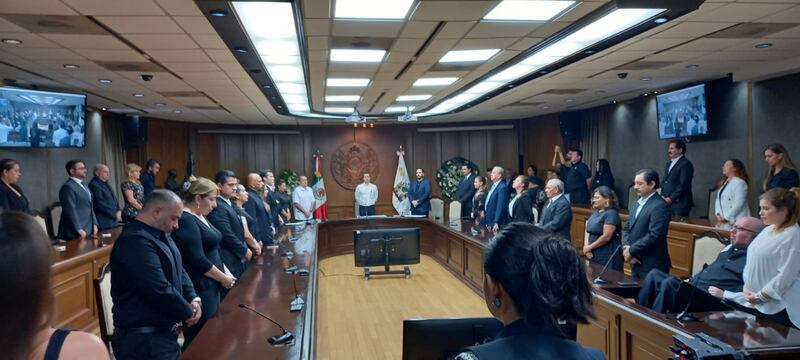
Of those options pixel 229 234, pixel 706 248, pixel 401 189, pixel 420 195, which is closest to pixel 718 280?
pixel 706 248

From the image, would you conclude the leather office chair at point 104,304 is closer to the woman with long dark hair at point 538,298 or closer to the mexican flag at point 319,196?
the woman with long dark hair at point 538,298

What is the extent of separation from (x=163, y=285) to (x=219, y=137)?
1143 centimetres

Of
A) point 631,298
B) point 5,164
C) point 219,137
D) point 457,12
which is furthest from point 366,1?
point 219,137

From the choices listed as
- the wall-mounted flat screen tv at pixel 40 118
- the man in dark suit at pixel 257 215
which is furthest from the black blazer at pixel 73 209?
the man in dark suit at pixel 257 215

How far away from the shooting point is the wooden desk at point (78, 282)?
454cm

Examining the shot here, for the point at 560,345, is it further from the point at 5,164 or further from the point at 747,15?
the point at 5,164

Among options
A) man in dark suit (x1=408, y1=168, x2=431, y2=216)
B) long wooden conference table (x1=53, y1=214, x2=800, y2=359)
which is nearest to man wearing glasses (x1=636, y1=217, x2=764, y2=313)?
long wooden conference table (x1=53, y1=214, x2=800, y2=359)

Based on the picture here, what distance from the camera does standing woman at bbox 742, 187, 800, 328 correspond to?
2.87 meters

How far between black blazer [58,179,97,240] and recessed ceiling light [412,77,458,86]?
4.23 m

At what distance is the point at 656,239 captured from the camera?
13.5 ft

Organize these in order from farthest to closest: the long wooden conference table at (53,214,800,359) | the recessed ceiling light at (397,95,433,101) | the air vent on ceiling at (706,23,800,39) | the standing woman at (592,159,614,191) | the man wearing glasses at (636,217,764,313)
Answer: the standing woman at (592,159,614,191) → the recessed ceiling light at (397,95,433,101) → the air vent on ceiling at (706,23,800,39) → the man wearing glasses at (636,217,764,313) → the long wooden conference table at (53,214,800,359)

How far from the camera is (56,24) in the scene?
12.8 ft

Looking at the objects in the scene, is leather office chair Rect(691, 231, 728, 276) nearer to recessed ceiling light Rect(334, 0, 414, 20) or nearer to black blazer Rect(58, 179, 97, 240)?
recessed ceiling light Rect(334, 0, 414, 20)

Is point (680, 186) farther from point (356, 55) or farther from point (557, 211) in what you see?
point (356, 55)
